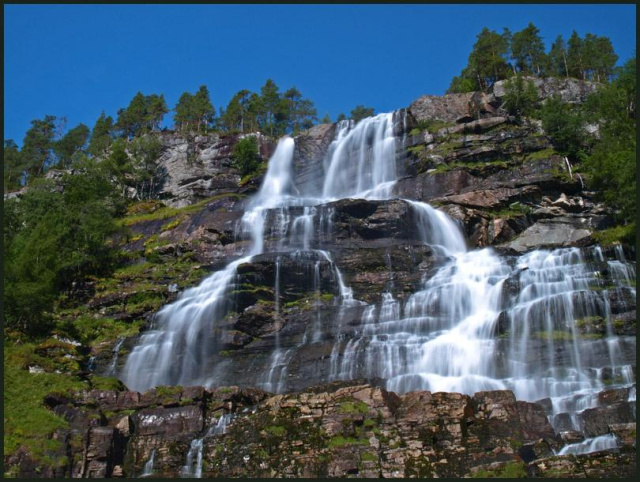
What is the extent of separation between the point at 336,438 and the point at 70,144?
73.1 meters

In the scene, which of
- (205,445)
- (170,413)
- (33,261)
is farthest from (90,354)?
(205,445)

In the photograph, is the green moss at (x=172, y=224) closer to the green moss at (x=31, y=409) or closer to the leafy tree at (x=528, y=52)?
the green moss at (x=31, y=409)

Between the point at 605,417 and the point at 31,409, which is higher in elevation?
the point at 31,409

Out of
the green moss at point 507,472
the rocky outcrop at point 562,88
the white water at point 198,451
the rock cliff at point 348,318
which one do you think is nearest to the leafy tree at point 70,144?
the rock cliff at point 348,318

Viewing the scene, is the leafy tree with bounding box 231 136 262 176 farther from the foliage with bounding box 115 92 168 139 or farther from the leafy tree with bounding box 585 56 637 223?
the leafy tree with bounding box 585 56 637 223

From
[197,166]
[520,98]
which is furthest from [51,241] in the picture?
[520,98]

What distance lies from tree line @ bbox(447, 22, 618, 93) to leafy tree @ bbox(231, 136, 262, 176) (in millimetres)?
22822

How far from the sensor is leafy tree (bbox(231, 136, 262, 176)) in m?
59.8

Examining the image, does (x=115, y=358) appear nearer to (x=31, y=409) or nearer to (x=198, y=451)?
(x=31, y=409)

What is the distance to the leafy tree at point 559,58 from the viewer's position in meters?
67.6

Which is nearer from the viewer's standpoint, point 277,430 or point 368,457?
point 368,457

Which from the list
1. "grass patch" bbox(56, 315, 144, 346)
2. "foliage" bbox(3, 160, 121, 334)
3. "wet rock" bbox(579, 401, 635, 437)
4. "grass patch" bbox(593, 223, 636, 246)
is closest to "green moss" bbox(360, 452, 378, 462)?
"wet rock" bbox(579, 401, 635, 437)

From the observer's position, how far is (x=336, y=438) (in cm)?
1942

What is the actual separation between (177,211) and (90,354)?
23695 millimetres
